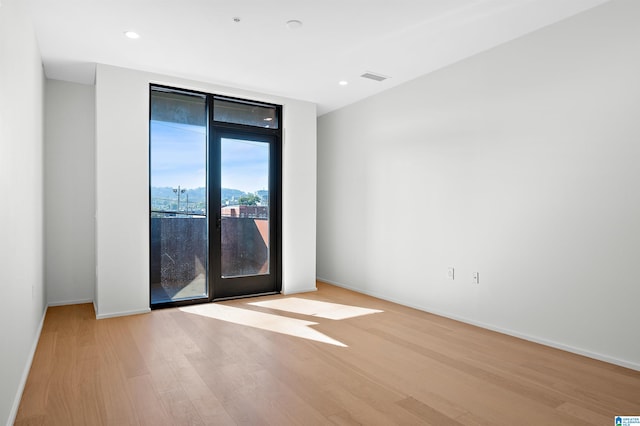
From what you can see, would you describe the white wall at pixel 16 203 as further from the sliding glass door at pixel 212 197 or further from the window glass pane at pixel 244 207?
the window glass pane at pixel 244 207

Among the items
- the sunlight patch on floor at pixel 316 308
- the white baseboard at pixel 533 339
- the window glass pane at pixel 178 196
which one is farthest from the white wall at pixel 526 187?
the window glass pane at pixel 178 196

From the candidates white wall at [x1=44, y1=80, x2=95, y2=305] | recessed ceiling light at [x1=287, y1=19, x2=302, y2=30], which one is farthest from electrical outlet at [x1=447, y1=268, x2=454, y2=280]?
white wall at [x1=44, y1=80, x2=95, y2=305]

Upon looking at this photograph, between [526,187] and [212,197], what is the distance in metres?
3.53

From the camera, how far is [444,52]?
3799 millimetres

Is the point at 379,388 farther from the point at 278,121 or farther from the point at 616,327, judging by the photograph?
the point at 278,121

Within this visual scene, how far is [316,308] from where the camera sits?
4.51m

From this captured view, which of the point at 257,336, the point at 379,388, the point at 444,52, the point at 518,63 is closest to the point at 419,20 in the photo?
the point at 444,52

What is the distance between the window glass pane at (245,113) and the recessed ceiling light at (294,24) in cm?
194

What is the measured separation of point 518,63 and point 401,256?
246 centimetres

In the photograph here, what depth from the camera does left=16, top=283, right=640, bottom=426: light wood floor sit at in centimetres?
217

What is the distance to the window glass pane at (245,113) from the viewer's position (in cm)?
489

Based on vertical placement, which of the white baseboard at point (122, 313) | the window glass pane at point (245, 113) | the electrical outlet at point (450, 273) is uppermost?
the window glass pane at point (245, 113)

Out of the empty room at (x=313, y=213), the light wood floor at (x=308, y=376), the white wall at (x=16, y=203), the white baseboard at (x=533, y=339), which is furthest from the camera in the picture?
the white baseboard at (x=533, y=339)

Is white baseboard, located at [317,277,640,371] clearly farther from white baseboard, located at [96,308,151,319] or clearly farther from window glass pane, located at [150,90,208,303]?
white baseboard, located at [96,308,151,319]
